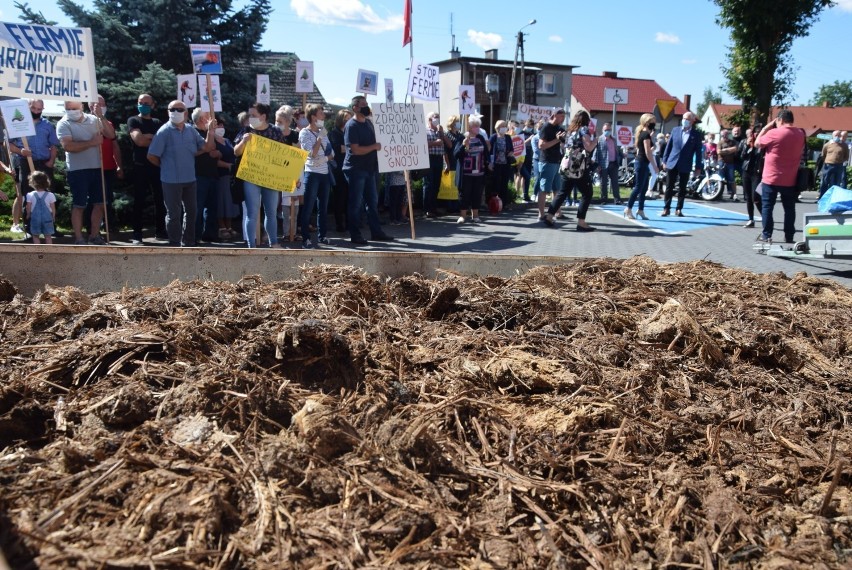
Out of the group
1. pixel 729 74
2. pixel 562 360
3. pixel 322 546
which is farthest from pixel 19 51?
pixel 729 74

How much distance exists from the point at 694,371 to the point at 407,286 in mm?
1743

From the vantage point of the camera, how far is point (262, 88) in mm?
13289

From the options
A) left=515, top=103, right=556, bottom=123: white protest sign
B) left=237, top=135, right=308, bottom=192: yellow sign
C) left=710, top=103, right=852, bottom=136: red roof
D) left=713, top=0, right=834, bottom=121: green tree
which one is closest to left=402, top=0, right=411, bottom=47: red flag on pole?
left=237, top=135, right=308, bottom=192: yellow sign

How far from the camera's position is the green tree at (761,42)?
3200cm

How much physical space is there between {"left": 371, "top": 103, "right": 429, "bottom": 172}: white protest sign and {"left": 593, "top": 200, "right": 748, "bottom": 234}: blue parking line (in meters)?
4.90

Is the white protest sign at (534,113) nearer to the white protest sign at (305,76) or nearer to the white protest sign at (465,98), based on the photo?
the white protest sign at (465,98)

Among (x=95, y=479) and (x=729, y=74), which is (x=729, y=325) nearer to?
(x=95, y=479)

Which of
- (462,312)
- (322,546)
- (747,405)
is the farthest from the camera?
(462,312)

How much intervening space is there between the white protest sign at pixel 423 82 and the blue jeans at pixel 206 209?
4146mm

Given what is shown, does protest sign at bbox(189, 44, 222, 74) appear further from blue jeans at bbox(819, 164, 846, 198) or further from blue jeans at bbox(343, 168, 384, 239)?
blue jeans at bbox(819, 164, 846, 198)

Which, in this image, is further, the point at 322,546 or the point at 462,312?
the point at 462,312

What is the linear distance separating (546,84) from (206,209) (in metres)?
72.2

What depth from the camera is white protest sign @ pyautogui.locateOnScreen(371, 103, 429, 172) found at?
1186cm

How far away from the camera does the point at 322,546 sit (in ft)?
6.92
